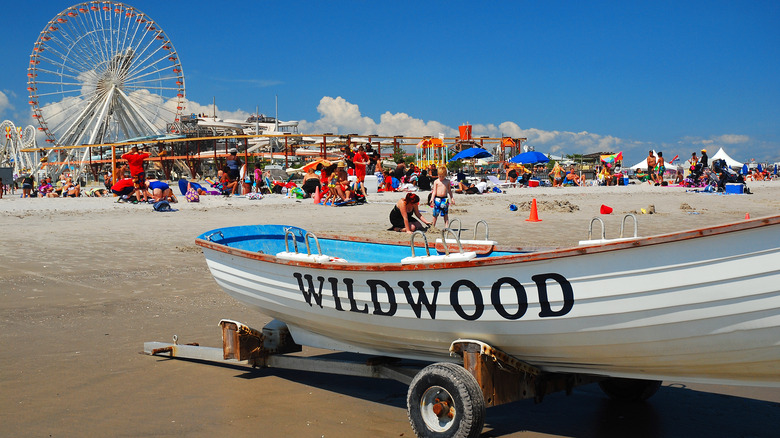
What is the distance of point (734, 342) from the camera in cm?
308

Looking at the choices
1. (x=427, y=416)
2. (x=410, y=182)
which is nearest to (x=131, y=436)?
(x=427, y=416)

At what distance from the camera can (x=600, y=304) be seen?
3262 millimetres

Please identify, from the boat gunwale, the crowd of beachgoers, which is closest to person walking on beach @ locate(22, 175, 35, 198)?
the crowd of beachgoers

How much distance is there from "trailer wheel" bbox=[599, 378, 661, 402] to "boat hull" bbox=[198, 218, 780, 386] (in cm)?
84

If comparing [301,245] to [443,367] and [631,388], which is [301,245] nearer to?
[443,367]

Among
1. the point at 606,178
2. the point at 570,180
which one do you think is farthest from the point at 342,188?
the point at 606,178

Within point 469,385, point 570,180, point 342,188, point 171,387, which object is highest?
point 570,180

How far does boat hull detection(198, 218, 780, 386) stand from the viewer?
9.63ft

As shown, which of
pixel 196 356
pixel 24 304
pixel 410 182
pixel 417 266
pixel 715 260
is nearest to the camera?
pixel 715 260

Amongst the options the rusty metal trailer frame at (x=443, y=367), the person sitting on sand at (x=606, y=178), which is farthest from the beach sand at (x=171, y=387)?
the person sitting on sand at (x=606, y=178)

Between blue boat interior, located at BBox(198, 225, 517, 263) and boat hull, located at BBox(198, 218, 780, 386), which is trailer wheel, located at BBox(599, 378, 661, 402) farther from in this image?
blue boat interior, located at BBox(198, 225, 517, 263)

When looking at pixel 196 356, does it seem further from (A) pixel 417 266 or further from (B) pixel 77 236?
(B) pixel 77 236

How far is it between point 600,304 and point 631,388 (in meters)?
1.41

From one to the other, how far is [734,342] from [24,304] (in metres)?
6.32
